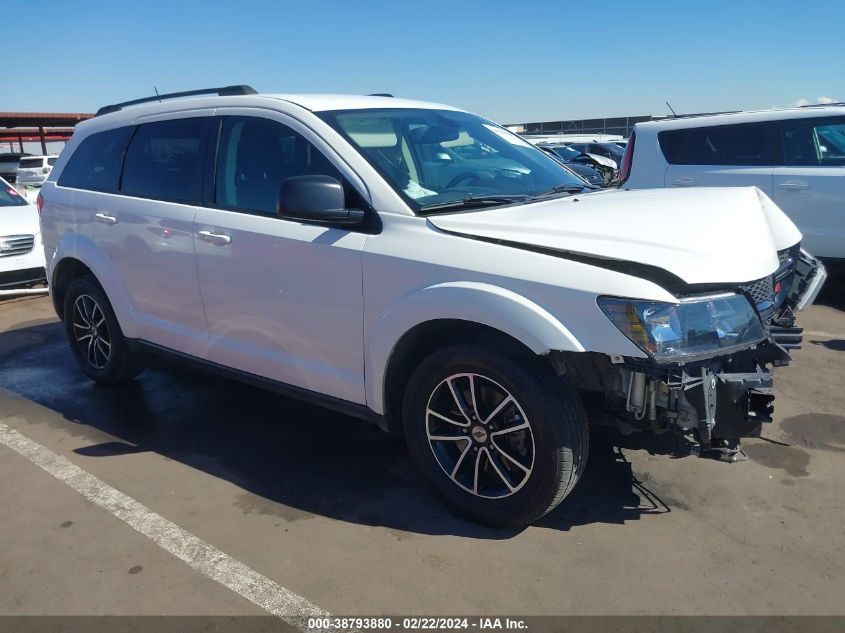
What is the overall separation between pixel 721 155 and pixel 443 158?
191 inches

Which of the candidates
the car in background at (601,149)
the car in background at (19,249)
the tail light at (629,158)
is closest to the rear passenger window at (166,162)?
the car in background at (19,249)

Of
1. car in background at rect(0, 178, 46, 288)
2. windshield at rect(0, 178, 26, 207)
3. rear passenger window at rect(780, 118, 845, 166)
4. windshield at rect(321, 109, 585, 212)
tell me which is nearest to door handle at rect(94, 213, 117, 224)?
windshield at rect(321, 109, 585, 212)

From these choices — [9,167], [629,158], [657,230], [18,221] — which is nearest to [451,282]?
[657,230]

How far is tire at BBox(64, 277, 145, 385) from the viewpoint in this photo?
16.5 ft

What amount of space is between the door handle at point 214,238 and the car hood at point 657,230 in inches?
49.6

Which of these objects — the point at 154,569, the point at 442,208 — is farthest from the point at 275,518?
the point at 442,208

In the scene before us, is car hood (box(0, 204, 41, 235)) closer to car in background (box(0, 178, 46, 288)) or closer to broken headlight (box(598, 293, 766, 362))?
car in background (box(0, 178, 46, 288))

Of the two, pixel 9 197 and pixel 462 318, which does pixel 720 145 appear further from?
pixel 9 197

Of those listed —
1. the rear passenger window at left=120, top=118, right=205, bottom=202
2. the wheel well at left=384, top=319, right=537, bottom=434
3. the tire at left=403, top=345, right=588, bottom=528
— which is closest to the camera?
the tire at left=403, top=345, right=588, bottom=528

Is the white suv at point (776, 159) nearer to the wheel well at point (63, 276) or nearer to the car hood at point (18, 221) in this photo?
the wheel well at point (63, 276)

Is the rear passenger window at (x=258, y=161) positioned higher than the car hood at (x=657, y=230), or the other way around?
the rear passenger window at (x=258, y=161)

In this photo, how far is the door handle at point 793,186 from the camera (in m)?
7.12

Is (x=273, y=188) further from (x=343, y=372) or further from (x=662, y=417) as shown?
(x=662, y=417)

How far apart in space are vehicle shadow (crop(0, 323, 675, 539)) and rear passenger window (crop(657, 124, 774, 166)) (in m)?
4.67
